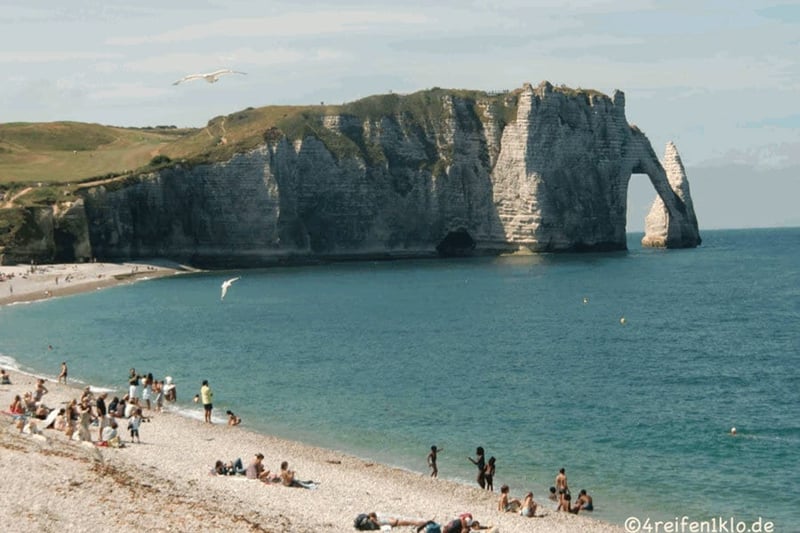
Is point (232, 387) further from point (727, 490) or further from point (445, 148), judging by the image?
point (445, 148)

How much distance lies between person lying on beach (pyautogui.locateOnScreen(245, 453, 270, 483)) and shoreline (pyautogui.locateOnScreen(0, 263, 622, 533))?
0.38 meters

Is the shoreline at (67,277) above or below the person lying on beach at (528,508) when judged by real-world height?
above

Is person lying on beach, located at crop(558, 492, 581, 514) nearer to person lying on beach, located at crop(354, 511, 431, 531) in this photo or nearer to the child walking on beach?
person lying on beach, located at crop(354, 511, 431, 531)

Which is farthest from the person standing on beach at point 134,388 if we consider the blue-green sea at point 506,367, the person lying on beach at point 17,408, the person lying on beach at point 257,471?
the person lying on beach at point 257,471

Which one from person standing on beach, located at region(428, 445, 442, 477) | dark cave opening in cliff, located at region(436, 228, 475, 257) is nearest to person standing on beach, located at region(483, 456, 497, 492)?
person standing on beach, located at region(428, 445, 442, 477)

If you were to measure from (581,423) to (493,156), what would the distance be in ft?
405

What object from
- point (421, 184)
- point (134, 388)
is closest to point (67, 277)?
point (421, 184)

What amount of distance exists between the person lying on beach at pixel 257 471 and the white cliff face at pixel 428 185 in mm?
115048

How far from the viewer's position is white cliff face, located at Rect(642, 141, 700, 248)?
176 metres

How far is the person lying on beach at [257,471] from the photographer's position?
3338cm

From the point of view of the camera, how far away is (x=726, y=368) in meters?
59.9

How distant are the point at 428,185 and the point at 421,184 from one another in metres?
1.15

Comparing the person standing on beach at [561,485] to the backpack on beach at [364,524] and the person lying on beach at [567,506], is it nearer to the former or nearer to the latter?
the person lying on beach at [567,506]

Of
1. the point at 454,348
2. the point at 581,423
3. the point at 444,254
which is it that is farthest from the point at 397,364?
the point at 444,254
